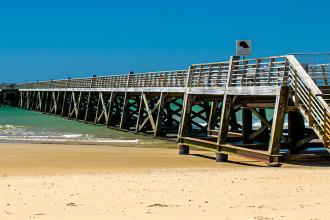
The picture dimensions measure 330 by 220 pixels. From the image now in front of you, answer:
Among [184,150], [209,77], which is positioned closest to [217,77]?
[209,77]

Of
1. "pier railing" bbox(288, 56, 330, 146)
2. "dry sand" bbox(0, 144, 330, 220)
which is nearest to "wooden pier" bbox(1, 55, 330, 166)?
"pier railing" bbox(288, 56, 330, 146)

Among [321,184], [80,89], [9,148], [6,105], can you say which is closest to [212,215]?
[321,184]

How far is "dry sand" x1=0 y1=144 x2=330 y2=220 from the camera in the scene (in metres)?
6.87

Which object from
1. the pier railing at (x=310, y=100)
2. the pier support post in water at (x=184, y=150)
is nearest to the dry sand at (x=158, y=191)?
the pier railing at (x=310, y=100)

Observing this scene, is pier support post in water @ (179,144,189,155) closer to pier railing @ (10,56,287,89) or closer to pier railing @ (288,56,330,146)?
pier railing @ (10,56,287,89)

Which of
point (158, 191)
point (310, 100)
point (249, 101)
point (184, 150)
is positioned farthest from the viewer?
point (184, 150)

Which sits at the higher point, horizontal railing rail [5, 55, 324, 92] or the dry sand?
horizontal railing rail [5, 55, 324, 92]

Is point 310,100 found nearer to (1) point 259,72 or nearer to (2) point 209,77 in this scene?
(1) point 259,72

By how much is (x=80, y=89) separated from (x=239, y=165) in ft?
92.6

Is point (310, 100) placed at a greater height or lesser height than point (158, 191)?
greater

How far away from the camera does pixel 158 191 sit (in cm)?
871

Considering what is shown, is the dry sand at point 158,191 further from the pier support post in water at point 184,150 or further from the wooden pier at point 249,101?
the pier support post in water at point 184,150

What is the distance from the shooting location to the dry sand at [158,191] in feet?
22.5

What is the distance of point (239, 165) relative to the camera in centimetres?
1355
